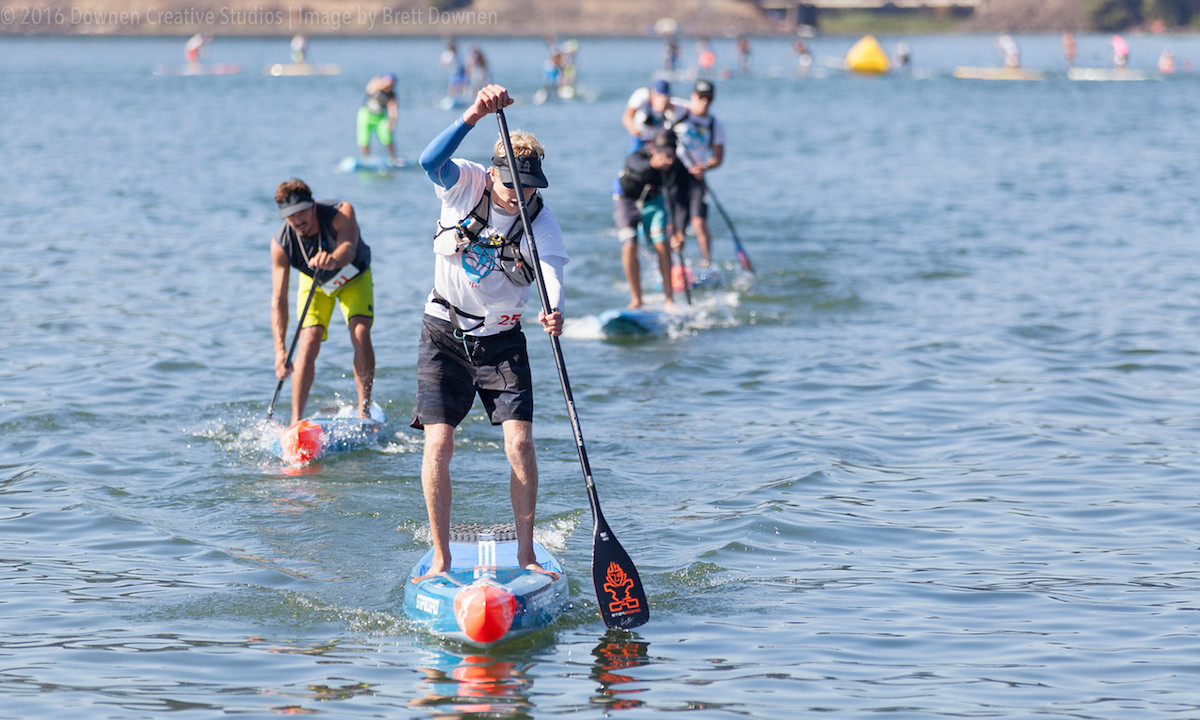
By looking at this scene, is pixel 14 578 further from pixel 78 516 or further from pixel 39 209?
pixel 39 209

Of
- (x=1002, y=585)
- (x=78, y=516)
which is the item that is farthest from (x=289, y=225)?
(x=1002, y=585)

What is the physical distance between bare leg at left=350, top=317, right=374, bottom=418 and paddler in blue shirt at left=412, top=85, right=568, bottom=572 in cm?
313

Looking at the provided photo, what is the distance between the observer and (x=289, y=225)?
9422 mm

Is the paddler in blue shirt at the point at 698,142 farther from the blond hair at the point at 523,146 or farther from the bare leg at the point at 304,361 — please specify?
the blond hair at the point at 523,146

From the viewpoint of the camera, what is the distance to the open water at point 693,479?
634 cm

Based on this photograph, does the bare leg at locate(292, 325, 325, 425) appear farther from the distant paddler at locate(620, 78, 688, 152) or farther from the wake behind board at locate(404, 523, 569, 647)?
the distant paddler at locate(620, 78, 688, 152)

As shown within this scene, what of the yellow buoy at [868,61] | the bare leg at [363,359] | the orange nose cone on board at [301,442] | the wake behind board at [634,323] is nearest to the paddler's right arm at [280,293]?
the bare leg at [363,359]

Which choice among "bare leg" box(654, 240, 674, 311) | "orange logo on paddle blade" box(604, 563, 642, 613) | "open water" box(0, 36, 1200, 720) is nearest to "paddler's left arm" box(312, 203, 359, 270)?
"open water" box(0, 36, 1200, 720)

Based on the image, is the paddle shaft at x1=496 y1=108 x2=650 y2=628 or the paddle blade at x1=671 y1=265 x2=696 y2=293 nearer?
the paddle shaft at x1=496 y1=108 x2=650 y2=628

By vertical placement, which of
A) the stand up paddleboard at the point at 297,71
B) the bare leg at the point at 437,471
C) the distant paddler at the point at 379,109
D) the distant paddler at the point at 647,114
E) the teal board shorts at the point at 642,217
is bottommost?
the bare leg at the point at 437,471

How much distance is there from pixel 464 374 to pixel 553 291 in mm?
667

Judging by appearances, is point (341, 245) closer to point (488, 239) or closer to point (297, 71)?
point (488, 239)

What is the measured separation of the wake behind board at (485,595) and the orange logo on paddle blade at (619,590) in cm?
28

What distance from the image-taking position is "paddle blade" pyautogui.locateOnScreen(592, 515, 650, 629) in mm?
6832
